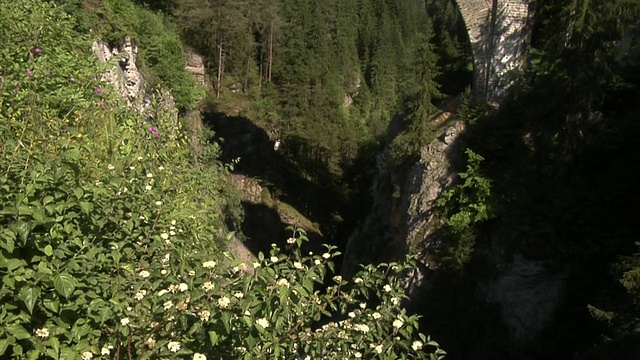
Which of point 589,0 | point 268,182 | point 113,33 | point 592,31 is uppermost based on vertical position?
point 589,0

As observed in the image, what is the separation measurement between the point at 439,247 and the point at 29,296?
1089 centimetres

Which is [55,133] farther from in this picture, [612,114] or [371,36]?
[371,36]

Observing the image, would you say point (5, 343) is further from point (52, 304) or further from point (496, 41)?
point (496, 41)

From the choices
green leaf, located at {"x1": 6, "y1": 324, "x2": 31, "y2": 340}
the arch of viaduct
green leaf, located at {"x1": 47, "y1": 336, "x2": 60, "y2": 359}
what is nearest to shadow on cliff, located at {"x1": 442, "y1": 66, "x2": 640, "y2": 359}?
the arch of viaduct

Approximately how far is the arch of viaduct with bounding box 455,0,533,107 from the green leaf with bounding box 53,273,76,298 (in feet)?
43.4

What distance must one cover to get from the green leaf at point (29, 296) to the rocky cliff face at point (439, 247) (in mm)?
9476

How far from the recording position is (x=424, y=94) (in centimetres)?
1369

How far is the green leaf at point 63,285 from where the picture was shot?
1954mm

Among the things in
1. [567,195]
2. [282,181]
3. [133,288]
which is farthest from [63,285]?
[282,181]

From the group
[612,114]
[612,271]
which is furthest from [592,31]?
[612,271]

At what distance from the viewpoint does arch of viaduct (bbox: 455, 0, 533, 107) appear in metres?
13.3

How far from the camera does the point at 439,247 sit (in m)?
12.0

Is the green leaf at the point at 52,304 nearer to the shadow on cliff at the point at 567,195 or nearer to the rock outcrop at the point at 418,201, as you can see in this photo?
the shadow on cliff at the point at 567,195

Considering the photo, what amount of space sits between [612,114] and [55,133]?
10.6 meters
